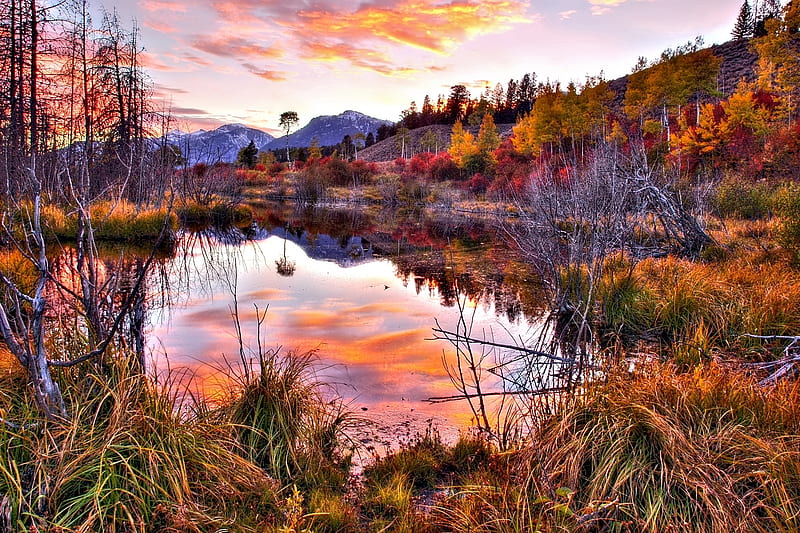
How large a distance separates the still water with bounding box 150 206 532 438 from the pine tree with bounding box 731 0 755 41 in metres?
94.6

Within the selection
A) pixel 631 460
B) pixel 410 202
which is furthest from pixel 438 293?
pixel 410 202

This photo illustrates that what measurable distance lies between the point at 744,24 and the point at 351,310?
10796cm

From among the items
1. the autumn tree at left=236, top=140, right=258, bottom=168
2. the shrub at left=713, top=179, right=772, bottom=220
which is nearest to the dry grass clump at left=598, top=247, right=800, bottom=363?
the shrub at left=713, top=179, right=772, bottom=220

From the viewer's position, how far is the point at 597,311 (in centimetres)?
953

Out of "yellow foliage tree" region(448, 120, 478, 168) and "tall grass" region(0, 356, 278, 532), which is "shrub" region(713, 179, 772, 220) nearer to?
"tall grass" region(0, 356, 278, 532)

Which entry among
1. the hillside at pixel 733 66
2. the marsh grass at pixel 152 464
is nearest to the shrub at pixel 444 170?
the hillside at pixel 733 66

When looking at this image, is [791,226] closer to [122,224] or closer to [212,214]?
[122,224]

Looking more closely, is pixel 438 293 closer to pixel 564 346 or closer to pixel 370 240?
pixel 564 346

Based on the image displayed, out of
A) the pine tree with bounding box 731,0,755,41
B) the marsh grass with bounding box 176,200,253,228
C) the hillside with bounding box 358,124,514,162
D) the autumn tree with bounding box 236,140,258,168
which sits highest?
the pine tree with bounding box 731,0,755,41

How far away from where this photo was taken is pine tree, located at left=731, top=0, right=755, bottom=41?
86.7 meters

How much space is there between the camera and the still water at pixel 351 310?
6.60 meters

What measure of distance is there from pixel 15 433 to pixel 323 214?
1342 inches

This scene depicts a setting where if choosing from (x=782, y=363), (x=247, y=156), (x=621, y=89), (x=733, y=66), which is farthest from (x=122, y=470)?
(x=621, y=89)

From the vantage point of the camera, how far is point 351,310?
10852 mm
